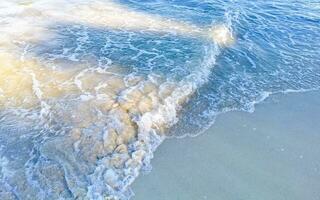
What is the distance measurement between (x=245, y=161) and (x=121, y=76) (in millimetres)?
2997

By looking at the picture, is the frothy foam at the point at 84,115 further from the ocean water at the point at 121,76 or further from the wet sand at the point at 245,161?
the wet sand at the point at 245,161

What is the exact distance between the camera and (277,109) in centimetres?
703

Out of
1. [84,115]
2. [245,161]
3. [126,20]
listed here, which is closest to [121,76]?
[84,115]

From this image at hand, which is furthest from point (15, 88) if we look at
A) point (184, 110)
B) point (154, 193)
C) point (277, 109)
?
point (277, 109)

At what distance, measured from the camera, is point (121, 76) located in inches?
299

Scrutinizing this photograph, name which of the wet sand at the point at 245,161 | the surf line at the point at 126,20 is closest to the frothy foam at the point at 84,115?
the wet sand at the point at 245,161

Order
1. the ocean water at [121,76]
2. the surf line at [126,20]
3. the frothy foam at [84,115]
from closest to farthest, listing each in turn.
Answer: the frothy foam at [84,115] < the ocean water at [121,76] < the surf line at [126,20]

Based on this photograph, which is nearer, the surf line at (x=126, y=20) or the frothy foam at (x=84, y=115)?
the frothy foam at (x=84, y=115)

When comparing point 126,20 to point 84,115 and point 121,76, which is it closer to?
point 121,76

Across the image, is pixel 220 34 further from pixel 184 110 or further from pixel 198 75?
pixel 184 110

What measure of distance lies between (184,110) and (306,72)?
3.23 metres

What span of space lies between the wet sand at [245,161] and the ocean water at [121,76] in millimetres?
262

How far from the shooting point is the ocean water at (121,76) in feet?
17.7

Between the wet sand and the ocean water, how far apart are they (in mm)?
262
